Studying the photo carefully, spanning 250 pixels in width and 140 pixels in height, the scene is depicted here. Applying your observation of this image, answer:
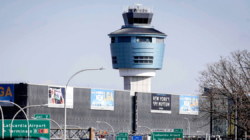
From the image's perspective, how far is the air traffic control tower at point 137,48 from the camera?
128875 mm

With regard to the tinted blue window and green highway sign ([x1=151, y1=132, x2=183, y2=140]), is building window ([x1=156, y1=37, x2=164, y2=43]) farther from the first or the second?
green highway sign ([x1=151, y1=132, x2=183, y2=140])

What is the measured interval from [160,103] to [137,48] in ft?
50.7

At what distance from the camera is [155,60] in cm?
13162

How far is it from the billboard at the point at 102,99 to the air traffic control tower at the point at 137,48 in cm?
1797

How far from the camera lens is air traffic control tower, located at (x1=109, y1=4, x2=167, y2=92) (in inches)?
5074

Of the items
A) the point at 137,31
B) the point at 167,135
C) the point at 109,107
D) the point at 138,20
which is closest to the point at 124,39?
the point at 137,31

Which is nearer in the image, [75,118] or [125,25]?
[75,118]

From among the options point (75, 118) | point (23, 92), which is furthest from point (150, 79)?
point (23, 92)

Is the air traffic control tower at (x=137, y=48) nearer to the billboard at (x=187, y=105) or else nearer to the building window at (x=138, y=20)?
the building window at (x=138, y=20)

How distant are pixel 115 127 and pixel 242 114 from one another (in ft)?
217

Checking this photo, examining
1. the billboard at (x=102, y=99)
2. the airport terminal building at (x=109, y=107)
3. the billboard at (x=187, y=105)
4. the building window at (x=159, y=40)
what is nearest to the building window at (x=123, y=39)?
the building window at (x=159, y=40)

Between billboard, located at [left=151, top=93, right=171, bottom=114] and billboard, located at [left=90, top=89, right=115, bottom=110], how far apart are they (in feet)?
42.2

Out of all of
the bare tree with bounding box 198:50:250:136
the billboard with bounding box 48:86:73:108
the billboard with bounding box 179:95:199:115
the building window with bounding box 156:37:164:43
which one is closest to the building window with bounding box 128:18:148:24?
the building window with bounding box 156:37:164:43

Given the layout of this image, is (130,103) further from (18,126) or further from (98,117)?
(18,126)
